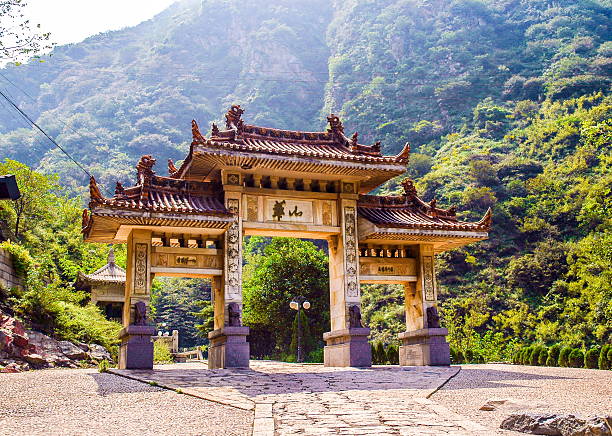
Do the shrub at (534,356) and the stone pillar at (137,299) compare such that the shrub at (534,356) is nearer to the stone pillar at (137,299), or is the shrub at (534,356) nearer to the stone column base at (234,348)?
the stone column base at (234,348)

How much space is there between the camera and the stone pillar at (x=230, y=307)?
1338 cm

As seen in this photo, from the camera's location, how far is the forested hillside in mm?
32594

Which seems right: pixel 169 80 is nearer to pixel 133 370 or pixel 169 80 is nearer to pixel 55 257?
pixel 55 257

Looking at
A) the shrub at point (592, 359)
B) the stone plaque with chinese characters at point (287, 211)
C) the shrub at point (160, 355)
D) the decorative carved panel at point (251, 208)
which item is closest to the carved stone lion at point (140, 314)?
the decorative carved panel at point (251, 208)

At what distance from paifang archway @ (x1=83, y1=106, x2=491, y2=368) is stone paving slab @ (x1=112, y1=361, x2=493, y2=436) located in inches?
75.7

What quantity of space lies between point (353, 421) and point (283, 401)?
70.1 inches

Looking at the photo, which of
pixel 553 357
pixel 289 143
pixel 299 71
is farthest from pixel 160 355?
pixel 299 71

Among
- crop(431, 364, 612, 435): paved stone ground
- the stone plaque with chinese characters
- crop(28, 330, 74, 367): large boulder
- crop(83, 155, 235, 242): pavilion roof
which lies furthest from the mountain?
crop(28, 330, 74, 367): large boulder

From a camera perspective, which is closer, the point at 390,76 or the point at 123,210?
the point at 123,210

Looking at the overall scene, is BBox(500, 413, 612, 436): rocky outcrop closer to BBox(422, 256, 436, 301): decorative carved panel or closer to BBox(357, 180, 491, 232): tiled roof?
BBox(357, 180, 491, 232): tiled roof

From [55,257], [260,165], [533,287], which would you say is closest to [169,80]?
[55,257]

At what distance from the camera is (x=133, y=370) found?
12414 mm

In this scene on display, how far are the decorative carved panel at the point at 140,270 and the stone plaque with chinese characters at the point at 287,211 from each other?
3.04 m

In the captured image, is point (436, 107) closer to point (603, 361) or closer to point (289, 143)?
point (289, 143)
